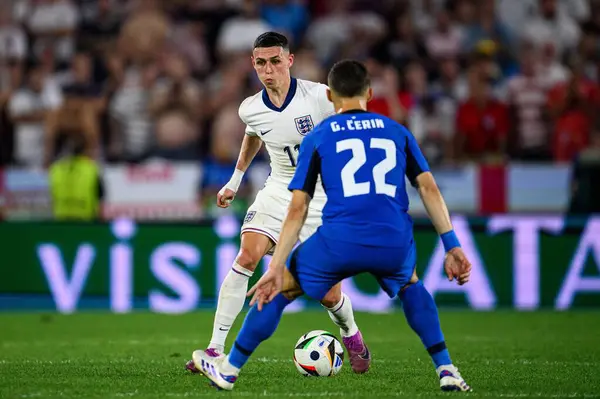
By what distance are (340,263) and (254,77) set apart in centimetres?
1040

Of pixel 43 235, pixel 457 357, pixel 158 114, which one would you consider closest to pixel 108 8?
pixel 158 114

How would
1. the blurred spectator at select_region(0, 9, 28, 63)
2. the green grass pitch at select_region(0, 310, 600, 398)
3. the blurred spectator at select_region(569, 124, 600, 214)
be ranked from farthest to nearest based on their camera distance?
1. the blurred spectator at select_region(0, 9, 28, 63)
2. the blurred spectator at select_region(569, 124, 600, 214)
3. the green grass pitch at select_region(0, 310, 600, 398)

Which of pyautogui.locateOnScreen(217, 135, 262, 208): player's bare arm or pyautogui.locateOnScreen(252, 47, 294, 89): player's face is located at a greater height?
pyautogui.locateOnScreen(252, 47, 294, 89): player's face

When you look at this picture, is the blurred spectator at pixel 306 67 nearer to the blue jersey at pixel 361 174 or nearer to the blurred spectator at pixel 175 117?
the blurred spectator at pixel 175 117

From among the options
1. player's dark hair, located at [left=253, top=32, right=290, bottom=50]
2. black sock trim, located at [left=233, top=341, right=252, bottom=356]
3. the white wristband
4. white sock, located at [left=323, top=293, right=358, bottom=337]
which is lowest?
white sock, located at [left=323, top=293, right=358, bottom=337]

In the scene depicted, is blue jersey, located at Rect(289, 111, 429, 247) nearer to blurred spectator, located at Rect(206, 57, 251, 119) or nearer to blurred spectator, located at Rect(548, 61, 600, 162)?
blurred spectator, located at Rect(548, 61, 600, 162)

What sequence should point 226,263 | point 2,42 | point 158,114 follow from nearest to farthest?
point 226,263, point 158,114, point 2,42

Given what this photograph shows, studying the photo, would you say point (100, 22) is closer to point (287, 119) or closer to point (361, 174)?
point (287, 119)

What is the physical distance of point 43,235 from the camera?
45.6 feet

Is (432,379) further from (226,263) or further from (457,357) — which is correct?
(226,263)

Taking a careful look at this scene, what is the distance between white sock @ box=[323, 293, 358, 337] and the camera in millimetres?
7969

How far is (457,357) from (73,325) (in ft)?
16.6

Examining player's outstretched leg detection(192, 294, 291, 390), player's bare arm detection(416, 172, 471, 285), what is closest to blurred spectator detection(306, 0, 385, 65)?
player's bare arm detection(416, 172, 471, 285)

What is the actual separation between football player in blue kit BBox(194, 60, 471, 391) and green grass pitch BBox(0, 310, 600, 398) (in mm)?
523
